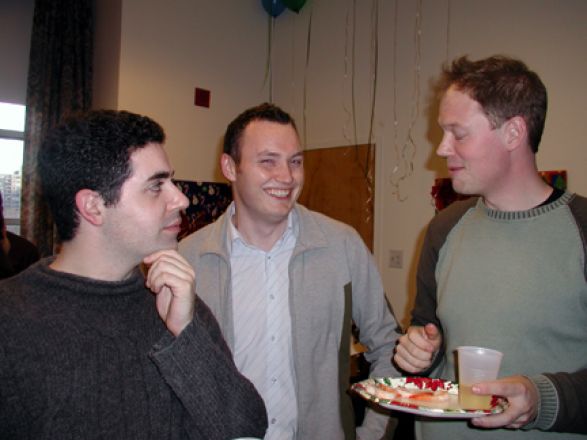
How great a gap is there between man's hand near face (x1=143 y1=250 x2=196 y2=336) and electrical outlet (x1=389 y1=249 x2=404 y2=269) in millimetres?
2869

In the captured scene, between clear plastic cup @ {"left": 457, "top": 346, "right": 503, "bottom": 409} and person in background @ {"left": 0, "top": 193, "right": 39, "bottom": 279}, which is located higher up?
person in background @ {"left": 0, "top": 193, "right": 39, "bottom": 279}

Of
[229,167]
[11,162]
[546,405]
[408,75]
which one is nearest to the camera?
[546,405]

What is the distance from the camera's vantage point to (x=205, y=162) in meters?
4.68

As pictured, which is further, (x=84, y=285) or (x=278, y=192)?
(x=278, y=192)

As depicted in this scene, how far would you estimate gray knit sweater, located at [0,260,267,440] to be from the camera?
1079 mm

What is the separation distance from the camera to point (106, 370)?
1.18 m

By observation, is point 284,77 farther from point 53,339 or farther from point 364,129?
point 53,339

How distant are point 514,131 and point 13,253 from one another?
304 cm

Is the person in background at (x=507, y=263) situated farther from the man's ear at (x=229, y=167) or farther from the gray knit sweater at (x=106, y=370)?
the man's ear at (x=229, y=167)

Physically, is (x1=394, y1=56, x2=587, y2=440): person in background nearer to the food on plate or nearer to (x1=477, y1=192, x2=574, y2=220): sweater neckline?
(x1=477, y1=192, x2=574, y2=220): sweater neckline

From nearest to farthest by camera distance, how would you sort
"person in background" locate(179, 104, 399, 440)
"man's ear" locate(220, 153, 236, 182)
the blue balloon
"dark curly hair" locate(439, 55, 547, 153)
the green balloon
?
"dark curly hair" locate(439, 55, 547, 153) → "person in background" locate(179, 104, 399, 440) → "man's ear" locate(220, 153, 236, 182) → the green balloon → the blue balloon

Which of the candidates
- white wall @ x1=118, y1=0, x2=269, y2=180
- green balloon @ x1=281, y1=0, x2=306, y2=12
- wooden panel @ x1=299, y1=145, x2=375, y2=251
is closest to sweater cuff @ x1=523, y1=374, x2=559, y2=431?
wooden panel @ x1=299, y1=145, x2=375, y2=251

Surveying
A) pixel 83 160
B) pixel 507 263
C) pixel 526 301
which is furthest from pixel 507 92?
pixel 83 160

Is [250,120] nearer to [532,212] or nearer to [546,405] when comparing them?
[532,212]
